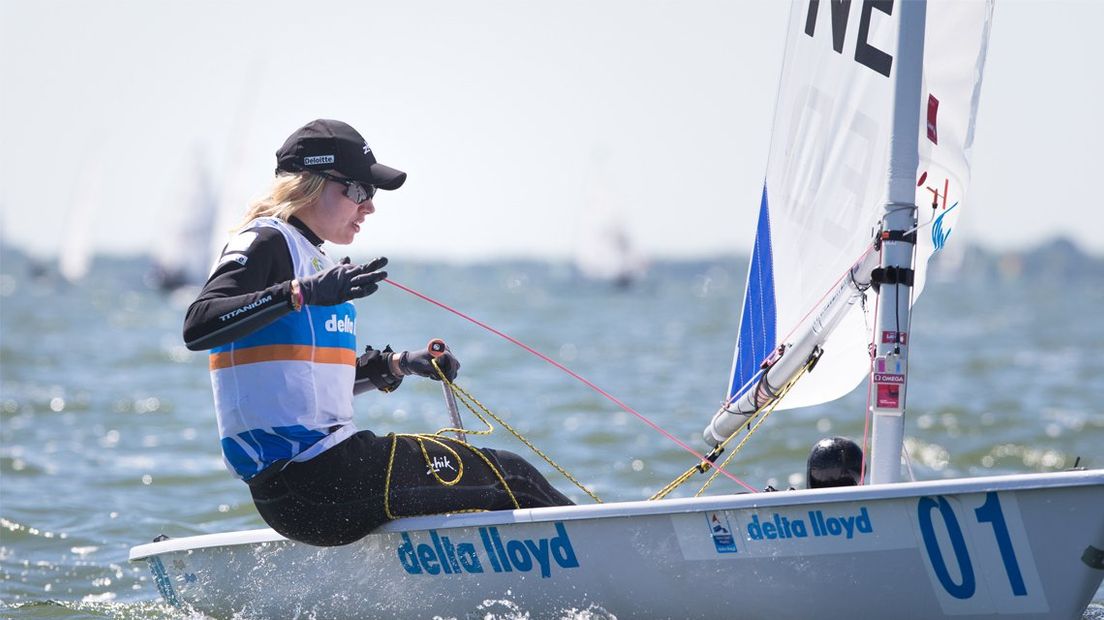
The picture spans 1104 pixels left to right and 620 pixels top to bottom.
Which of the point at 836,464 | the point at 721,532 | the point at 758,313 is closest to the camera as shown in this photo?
the point at 721,532

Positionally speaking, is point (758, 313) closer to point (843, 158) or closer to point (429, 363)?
point (843, 158)

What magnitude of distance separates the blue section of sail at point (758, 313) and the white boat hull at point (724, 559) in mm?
1061

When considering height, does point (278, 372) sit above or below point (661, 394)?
above

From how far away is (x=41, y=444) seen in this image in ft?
27.8

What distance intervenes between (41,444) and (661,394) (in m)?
5.63

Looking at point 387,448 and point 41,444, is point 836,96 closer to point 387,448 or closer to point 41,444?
point 387,448

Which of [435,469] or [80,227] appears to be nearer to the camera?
[435,469]

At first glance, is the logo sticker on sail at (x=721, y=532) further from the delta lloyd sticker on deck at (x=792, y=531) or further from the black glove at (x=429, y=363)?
the black glove at (x=429, y=363)

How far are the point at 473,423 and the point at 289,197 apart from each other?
5.92 meters

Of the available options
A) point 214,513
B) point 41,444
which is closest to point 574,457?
point 214,513

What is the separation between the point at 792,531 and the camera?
3053 millimetres

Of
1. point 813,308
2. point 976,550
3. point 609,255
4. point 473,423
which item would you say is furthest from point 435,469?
point 609,255

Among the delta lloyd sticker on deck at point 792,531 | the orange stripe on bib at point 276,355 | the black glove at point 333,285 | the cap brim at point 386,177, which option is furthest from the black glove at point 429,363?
the delta lloyd sticker on deck at point 792,531

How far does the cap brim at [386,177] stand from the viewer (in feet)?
10.7
